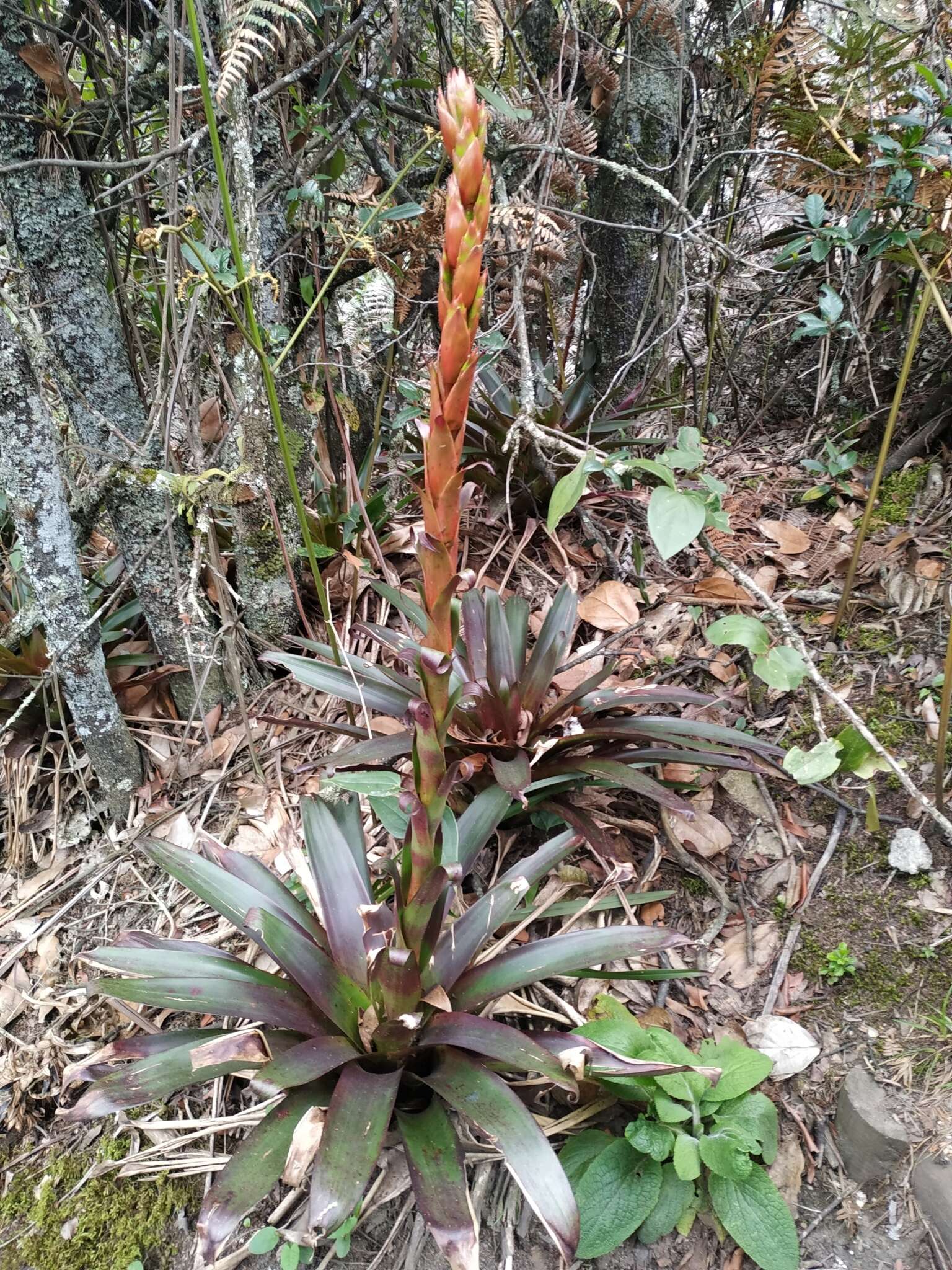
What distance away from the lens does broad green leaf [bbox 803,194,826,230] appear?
2299 mm

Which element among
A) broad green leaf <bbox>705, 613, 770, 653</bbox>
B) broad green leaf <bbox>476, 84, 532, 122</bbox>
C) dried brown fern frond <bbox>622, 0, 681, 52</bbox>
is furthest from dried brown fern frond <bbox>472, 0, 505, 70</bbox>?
broad green leaf <bbox>705, 613, 770, 653</bbox>

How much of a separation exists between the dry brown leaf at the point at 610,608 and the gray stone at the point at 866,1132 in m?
1.25

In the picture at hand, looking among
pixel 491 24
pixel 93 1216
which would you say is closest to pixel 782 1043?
pixel 93 1216

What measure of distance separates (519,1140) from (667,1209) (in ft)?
1.39

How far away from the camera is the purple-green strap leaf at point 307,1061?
1.11 meters

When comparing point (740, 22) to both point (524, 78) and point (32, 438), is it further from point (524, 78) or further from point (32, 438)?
point (32, 438)

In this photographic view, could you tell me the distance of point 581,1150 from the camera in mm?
1349

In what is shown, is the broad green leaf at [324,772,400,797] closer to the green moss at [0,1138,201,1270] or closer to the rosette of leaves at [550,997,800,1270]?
the rosette of leaves at [550,997,800,1270]

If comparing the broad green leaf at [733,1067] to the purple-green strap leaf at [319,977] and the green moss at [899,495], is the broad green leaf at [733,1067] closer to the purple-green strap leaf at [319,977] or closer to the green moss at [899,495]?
the purple-green strap leaf at [319,977]

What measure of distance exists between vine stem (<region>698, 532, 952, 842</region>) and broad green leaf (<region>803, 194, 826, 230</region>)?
47.0 inches

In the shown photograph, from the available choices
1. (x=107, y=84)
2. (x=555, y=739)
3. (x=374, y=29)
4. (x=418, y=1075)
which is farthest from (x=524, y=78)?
(x=418, y=1075)

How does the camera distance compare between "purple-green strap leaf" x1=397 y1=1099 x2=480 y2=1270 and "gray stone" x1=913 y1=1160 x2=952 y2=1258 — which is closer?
"purple-green strap leaf" x1=397 y1=1099 x2=480 y2=1270

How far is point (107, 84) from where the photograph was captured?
1.85m

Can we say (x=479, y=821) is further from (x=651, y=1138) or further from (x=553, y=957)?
(x=651, y=1138)
